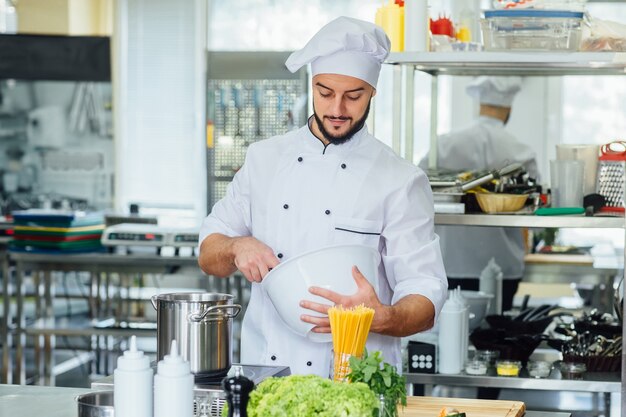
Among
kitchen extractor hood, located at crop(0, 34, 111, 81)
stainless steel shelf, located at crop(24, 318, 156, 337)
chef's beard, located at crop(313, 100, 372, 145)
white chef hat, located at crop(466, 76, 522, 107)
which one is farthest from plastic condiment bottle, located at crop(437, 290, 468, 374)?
kitchen extractor hood, located at crop(0, 34, 111, 81)

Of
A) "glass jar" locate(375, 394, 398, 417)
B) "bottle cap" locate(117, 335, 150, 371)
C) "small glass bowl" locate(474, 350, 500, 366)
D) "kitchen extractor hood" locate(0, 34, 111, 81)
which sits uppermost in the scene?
"kitchen extractor hood" locate(0, 34, 111, 81)

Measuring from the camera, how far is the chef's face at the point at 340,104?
2.54 meters

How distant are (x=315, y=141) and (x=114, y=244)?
10.2ft

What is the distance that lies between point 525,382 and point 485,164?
2.03m

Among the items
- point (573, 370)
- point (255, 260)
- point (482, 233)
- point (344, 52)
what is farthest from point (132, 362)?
point (482, 233)

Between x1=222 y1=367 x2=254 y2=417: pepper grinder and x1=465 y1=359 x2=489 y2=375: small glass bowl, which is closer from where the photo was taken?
x1=222 y1=367 x2=254 y2=417: pepper grinder

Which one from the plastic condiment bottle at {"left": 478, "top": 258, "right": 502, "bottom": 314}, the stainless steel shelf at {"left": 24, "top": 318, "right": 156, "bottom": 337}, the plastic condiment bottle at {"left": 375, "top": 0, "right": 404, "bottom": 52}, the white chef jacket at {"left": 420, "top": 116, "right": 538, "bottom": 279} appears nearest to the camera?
the plastic condiment bottle at {"left": 375, "top": 0, "right": 404, "bottom": 52}

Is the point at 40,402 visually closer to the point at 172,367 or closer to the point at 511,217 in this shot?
the point at 172,367

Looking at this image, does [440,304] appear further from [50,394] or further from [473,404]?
[50,394]

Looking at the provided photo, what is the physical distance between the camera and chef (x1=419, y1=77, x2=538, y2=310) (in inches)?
196

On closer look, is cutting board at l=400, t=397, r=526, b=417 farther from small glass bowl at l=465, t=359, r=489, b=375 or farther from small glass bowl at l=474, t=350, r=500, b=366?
small glass bowl at l=474, t=350, r=500, b=366

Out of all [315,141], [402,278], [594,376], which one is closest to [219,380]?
[402,278]

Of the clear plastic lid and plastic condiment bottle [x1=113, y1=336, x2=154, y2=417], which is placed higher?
the clear plastic lid

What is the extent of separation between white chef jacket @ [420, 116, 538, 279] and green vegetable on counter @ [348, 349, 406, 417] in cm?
332
